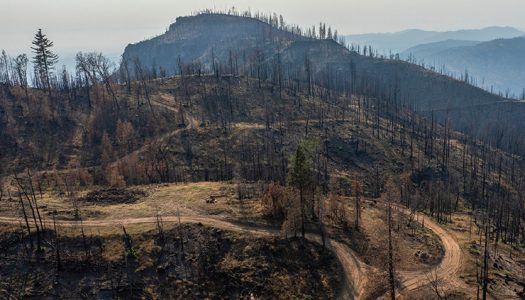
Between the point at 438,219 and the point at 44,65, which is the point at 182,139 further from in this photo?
the point at 438,219

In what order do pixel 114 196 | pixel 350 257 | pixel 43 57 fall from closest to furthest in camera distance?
pixel 350 257 < pixel 114 196 < pixel 43 57

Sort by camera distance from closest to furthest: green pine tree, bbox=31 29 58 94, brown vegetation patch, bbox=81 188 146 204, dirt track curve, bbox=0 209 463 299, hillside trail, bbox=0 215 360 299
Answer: dirt track curve, bbox=0 209 463 299, hillside trail, bbox=0 215 360 299, brown vegetation patch, bbox=81 188 146 204, green pine tree, bbox=31 29 58 94

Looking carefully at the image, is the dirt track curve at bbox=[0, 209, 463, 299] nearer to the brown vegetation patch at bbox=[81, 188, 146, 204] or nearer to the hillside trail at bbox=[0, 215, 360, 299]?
the hillside trail at bbox=[0, 215, 360, 299]

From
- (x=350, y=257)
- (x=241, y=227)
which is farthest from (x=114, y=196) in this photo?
(x=350, y=257)

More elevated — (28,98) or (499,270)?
(28,98)

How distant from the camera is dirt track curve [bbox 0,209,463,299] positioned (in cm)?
7419

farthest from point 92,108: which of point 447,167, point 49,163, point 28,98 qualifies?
point 447,167

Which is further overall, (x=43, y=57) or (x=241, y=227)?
(x=43, y=57)

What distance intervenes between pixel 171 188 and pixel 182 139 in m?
67.5

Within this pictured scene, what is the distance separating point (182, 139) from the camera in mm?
172875

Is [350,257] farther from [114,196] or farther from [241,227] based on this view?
[114,196]

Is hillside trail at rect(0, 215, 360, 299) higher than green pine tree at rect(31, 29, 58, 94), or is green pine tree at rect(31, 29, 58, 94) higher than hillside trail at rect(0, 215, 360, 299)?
green pine tree at rect(31, 29, 58, 94)

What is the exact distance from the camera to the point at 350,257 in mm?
80250

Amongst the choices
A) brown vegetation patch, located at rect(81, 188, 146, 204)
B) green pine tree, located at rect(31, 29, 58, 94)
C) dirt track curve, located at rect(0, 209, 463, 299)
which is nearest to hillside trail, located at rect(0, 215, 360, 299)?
dirt track curve, located at rect(0, 209, 463, 299)
